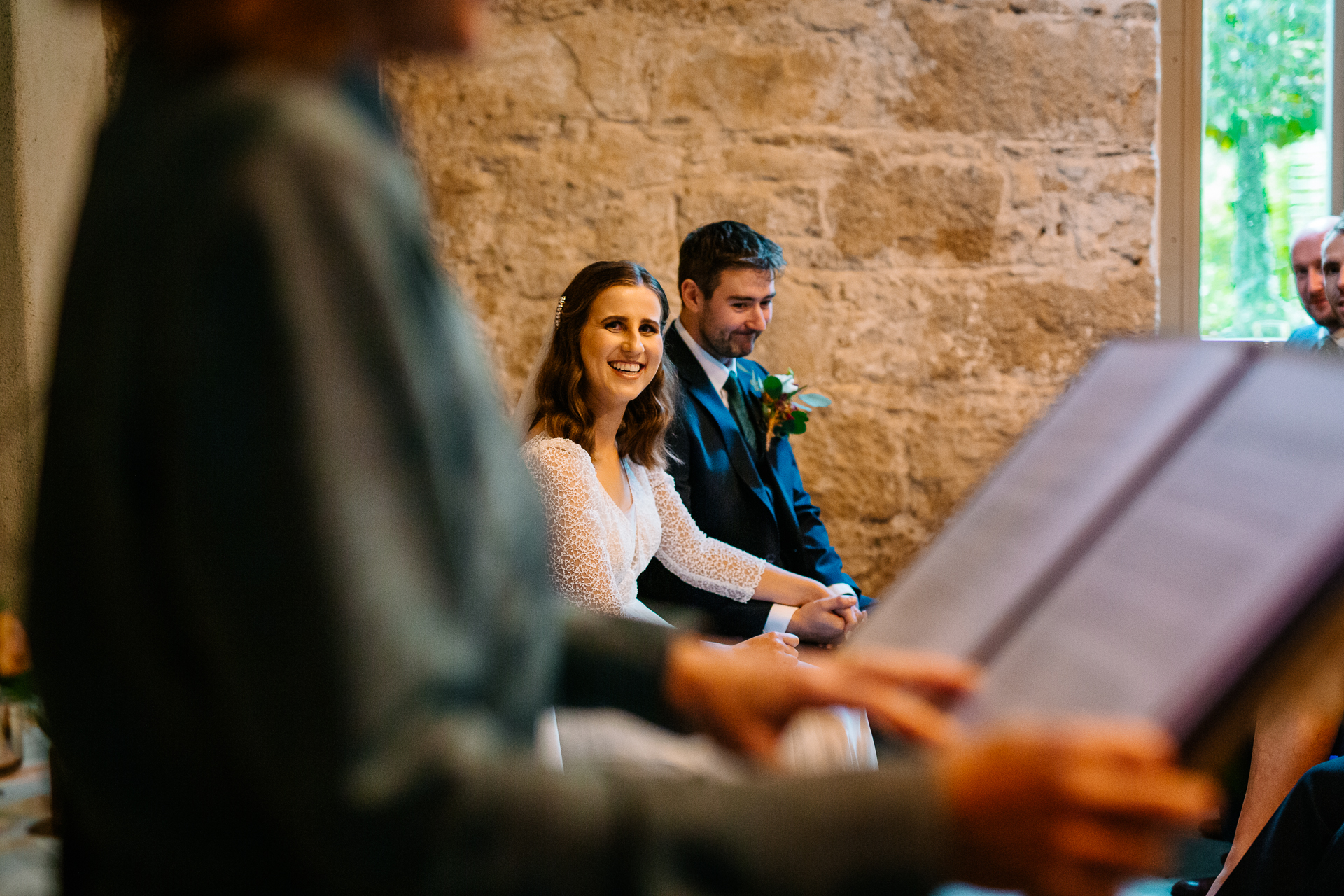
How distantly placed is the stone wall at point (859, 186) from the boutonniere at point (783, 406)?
0.50 meters

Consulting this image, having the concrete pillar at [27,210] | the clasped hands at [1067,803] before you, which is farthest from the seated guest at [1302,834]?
the concrete pillar at [27,210]

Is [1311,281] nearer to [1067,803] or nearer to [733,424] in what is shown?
[733,424]

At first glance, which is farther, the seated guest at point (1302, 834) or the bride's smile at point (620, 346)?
the bride's smile at point (620, 346)

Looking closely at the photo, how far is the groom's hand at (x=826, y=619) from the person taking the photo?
3.22m

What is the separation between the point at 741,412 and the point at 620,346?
3.19ft

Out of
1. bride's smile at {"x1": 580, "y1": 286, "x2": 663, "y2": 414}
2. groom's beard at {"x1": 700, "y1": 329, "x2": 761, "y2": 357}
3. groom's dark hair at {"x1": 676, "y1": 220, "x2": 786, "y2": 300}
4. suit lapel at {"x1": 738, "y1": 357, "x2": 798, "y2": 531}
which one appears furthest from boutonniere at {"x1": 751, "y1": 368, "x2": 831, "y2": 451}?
bride's smile at {"x1": 580, "y1": 286, "x2": 663, "y2": 414}

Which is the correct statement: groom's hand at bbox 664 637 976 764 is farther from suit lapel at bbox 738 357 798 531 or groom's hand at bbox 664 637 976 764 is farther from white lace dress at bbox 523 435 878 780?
suit lapel at bbox 738 357 798 531

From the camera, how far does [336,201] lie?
466mm

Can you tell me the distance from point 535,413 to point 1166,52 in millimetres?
3343

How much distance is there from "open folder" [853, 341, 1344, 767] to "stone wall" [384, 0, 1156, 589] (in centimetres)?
344

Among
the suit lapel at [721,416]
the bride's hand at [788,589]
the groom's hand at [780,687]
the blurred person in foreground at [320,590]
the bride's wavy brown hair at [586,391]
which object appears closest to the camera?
the blurred person in foreground at [320,590]

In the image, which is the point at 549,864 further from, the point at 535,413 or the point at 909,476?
the point at 909,476

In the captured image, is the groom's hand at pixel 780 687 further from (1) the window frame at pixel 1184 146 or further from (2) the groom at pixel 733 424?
(1) the window frame at pixel 1184 146

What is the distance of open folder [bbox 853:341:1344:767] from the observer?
0.54 meters
